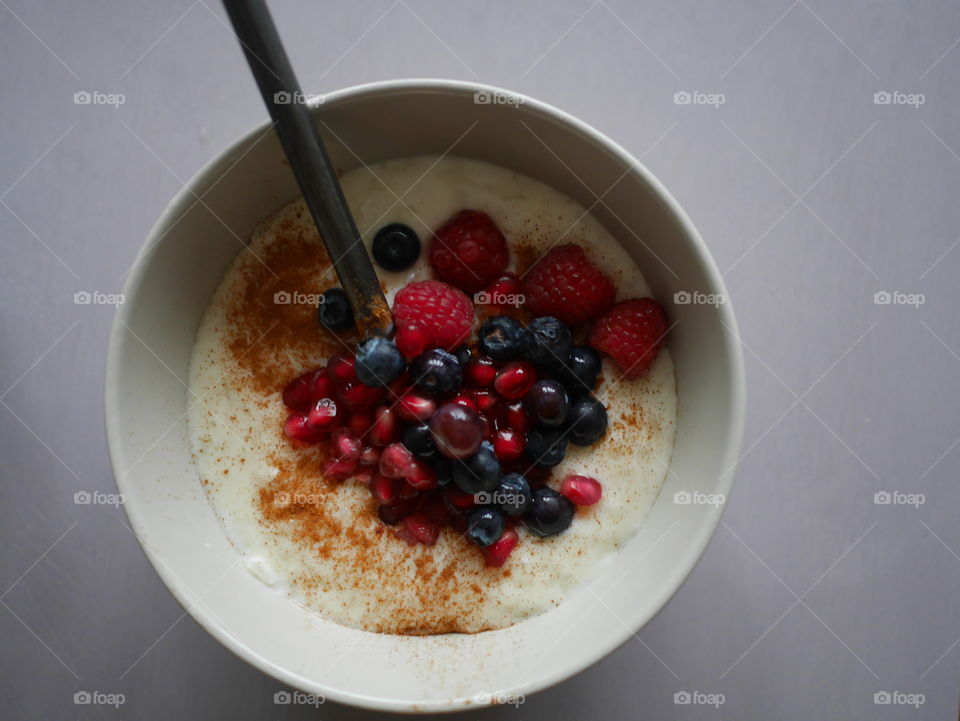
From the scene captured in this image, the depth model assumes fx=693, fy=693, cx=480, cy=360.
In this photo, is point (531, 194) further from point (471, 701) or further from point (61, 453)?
point (61, 453)

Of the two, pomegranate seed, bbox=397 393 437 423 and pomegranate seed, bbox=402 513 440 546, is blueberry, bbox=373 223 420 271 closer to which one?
pomegranate seed, bbox=397 393 437 423

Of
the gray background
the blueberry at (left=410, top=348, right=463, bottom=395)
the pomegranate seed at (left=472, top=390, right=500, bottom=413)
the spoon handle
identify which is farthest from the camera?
the gray background

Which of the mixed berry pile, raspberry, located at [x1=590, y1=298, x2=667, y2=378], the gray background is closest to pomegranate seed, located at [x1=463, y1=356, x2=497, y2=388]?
the mixed berry pile

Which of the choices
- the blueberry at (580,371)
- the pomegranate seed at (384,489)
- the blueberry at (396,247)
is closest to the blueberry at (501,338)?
the blueberry at (580,371)

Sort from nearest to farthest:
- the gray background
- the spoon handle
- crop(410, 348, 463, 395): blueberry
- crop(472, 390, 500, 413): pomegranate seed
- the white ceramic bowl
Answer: the spoon handle
the white ceramic bowl
crop(410, 348, 463, 395): blueberry
crop(472, 390, 500, 413): pomegranate seed
the gray background

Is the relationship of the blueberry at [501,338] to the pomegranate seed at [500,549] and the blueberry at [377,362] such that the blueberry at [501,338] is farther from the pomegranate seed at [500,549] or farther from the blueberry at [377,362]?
the pomegranate seed at [500,549]

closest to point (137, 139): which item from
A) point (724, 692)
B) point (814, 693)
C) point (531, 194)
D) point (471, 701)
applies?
point (531, 194)
